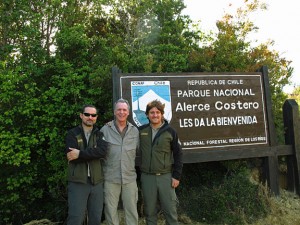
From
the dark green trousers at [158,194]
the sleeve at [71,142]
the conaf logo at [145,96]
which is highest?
the conaf logo at [145,96]

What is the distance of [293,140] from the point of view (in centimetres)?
646

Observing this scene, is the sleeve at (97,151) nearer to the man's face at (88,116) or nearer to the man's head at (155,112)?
the man's face at (88,116)

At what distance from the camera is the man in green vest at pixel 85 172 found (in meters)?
3.72

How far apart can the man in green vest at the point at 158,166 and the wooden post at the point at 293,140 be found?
355cm

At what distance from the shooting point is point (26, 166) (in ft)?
21.6

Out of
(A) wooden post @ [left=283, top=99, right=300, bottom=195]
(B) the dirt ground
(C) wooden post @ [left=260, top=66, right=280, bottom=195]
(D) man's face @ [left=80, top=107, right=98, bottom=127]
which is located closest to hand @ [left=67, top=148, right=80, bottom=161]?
(D) man's face @ [left=80, top=107, right=98, bottom=127]

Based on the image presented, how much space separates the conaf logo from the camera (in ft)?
17.9

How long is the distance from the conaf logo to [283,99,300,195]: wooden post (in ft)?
9.05

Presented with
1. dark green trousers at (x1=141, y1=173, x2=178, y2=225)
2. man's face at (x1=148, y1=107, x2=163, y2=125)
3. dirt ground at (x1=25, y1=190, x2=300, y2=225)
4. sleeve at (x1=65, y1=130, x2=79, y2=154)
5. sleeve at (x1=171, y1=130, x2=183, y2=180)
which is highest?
man's face at (x1=148, y1=107, x2=163, y2=125)

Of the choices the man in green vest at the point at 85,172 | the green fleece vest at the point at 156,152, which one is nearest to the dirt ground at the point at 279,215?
the man in green vest at the point at 85,172

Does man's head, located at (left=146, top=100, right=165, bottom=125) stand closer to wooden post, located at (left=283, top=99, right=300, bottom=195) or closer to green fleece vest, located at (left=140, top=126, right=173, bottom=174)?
green fleece vest, located at (left=140, top=126, right=173, bottom=174)

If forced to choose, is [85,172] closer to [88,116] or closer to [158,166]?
[88,116]

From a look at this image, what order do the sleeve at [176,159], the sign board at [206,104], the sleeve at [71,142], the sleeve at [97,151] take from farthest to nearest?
the sign board at [206,104], the sleeve at [176,159], the sleeve at [71,142], the sleeve at [97,151]

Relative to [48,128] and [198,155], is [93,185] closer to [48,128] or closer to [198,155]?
[198,155]
